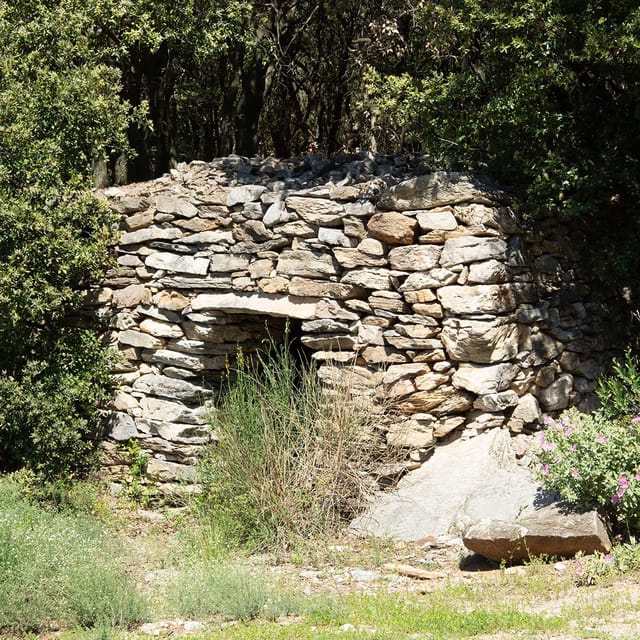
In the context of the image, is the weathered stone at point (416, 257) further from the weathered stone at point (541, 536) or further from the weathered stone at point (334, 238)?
the weathered stone at point (541, 536)

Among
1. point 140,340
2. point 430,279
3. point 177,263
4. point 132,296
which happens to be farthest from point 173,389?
point 430,279

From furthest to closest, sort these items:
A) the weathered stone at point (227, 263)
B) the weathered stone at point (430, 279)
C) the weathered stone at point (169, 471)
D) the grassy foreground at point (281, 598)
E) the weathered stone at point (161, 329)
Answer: the weathered stone at point (161, 329), the weathered stone at point (169, 471), the weathered stone at point (227, 263), the weathered stone at point (430, 279), the grassy foreground at point (281, 598)

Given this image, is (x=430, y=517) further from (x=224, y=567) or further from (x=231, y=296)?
(x=231, y=296)

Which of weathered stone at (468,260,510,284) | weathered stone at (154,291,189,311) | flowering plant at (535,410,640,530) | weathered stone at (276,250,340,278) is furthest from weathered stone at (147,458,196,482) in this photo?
flowering plant at (535,410,640,530)

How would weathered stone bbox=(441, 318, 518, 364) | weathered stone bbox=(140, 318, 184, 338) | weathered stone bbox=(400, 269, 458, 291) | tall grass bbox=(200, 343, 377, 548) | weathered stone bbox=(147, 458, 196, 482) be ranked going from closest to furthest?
tall grass bbox=(200, 343, 377, 548) → weathered stone bbox=(441, 318, 518, 364) → weathered stone bbox=(400, 269, 458, 291) → weathered stone bbox=(147, 458, 196, 482) → weathered stone bbox=(140, 318, 184, 338)

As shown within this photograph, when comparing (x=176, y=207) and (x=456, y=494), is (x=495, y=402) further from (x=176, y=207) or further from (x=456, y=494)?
(x=176, y=207)

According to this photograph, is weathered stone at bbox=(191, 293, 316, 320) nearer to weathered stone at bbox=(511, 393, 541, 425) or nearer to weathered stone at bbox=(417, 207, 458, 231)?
weathered stone at bbox=(417, 207, 458, 231)

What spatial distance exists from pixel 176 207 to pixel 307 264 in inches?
52.1

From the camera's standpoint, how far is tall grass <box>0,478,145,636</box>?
486 cm

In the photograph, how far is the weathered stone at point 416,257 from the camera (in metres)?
6.88

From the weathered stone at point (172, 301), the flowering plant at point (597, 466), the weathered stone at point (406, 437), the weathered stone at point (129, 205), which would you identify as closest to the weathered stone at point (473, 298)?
the weathered stone at point (406, 437)

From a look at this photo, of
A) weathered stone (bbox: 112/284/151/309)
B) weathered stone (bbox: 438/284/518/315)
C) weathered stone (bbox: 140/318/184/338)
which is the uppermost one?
weathered stone (bbox: 112/284/151/309)

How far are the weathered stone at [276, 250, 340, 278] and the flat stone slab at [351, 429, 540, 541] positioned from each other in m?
1.71

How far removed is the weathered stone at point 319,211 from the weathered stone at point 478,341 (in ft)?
4.08
